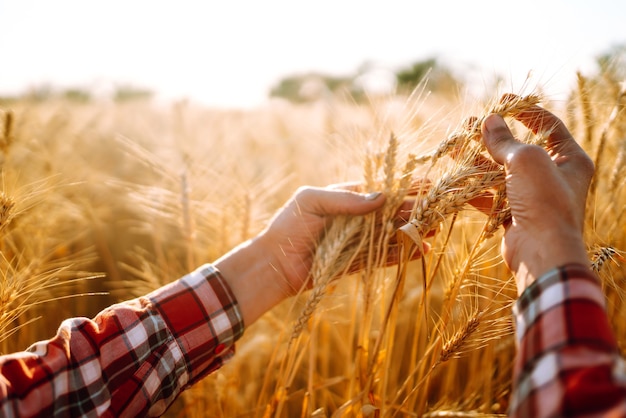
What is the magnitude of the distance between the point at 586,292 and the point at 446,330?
382 millimetres

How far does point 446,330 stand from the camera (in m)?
1.00

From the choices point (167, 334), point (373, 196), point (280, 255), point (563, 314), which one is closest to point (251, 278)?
point (280, 255)

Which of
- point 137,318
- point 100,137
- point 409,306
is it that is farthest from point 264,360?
point 100,137

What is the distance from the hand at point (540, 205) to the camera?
2.46 ft

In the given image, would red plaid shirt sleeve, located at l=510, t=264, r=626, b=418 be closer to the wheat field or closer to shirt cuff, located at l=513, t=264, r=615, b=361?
shirt cuff, located at l=513, t=264, r=615, b=361

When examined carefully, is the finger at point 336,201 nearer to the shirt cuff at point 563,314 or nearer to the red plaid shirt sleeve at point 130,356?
the red plaid shirt sleeve at point 130,356

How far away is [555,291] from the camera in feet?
2.21

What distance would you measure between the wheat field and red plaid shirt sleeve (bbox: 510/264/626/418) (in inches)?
10.6

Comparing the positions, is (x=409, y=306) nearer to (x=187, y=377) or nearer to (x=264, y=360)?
(x=264, y=360)

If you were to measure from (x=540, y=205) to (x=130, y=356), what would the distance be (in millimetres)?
834

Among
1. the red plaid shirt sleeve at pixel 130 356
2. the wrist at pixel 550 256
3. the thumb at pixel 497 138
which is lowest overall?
the red plaid shirt sleeve at pixel 130 356

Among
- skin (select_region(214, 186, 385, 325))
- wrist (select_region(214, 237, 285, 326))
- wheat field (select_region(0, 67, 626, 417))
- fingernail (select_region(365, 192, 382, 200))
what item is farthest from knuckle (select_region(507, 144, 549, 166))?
wrist (select_region(214, 237, 285, 326))

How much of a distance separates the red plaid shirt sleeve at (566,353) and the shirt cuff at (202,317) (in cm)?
69

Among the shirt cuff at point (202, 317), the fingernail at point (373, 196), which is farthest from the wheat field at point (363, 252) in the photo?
the shirt cuff at point (202, 317)
